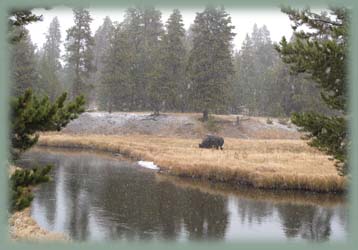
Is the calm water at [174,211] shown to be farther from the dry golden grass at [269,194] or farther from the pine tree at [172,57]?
the pine tree at [172,57]

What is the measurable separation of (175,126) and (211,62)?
32.4 feet

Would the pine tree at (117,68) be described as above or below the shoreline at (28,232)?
above

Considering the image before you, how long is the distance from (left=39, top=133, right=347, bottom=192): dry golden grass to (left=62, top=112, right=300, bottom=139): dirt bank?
914cm

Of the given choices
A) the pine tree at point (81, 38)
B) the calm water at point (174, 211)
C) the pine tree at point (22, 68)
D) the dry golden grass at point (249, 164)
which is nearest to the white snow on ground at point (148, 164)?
the dry golden grass at point (249, 164)

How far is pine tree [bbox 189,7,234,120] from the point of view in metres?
53.4

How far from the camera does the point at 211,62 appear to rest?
178ft

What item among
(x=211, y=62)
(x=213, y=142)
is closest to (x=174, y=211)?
(x=213, y=142)

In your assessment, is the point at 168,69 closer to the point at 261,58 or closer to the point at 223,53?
the point at 223,53

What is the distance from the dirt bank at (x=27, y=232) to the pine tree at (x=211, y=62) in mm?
39425

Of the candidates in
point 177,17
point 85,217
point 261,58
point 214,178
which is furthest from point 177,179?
point 261,58

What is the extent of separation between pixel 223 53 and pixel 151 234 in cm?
4242

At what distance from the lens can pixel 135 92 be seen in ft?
208

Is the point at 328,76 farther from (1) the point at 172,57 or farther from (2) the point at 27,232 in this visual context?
(1) the point at 172,57

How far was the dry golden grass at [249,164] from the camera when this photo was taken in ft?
79.2
